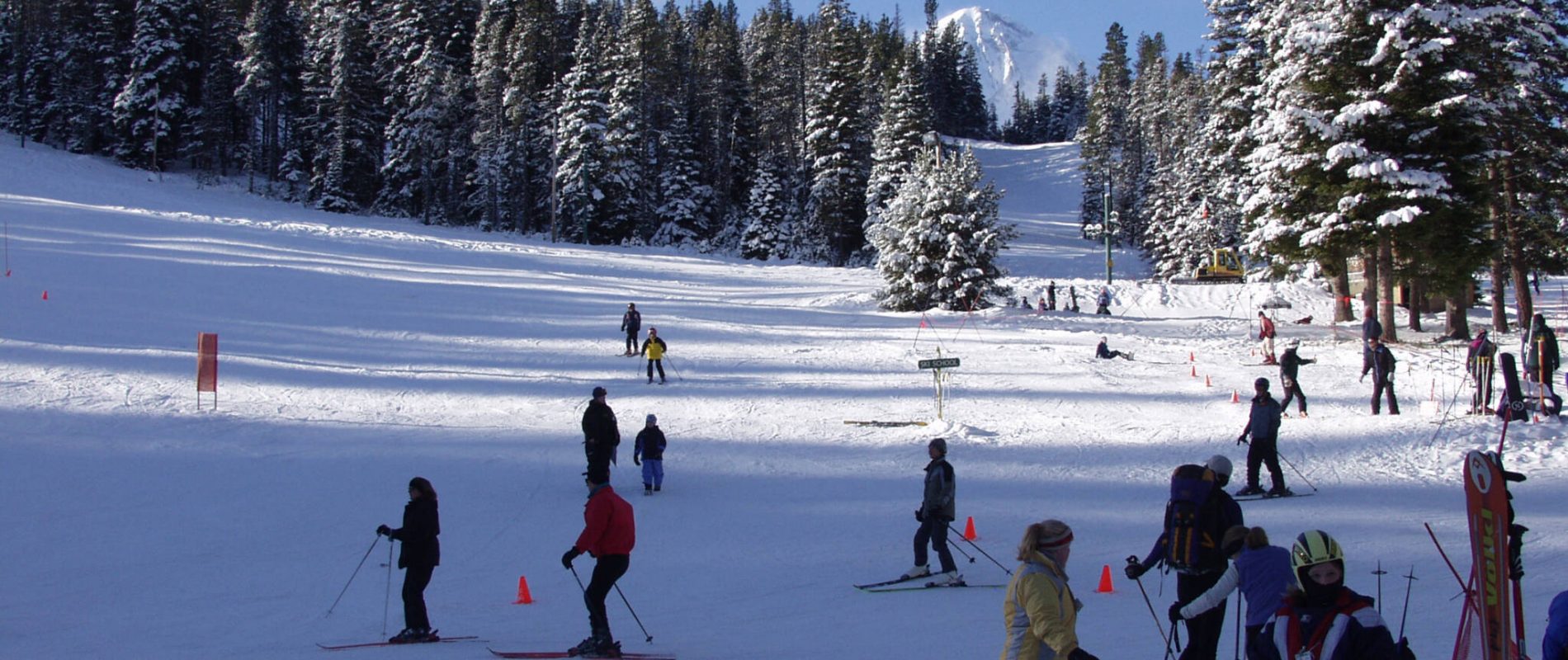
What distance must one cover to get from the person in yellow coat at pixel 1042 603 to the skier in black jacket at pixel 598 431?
9073 millimetres

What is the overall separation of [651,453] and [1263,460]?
26.4ft

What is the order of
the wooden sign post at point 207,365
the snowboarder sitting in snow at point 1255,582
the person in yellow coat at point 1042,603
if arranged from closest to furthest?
1. the person in yellow coat at point 1042,603
2. the snowboarder sitting in snow at point 1255,582
3. the wooden sign post at point 207,365

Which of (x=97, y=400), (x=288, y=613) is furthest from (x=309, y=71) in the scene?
(x=288, y=613)

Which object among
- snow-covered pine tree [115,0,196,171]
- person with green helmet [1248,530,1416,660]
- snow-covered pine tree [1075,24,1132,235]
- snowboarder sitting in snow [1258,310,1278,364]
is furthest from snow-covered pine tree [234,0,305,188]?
person with green helmet [1248,530,1416,660]

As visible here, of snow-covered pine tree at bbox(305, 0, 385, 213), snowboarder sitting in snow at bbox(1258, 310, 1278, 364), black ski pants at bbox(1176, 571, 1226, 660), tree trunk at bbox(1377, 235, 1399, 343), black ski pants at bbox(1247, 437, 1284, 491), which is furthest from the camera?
snow-covered pine tree at bbox(305, 0, 385, 213)

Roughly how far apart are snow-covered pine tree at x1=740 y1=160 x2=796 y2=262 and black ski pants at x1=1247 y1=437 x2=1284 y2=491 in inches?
1816

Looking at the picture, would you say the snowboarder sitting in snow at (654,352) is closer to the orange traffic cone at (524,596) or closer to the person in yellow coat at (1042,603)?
the orange traffic cone at (524,596)

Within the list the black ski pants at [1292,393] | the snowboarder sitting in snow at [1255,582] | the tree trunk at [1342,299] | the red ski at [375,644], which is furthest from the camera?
the tree trunk at [1342,299]

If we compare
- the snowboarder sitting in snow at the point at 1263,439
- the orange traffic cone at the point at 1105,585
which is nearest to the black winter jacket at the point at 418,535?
the orange traffic cone at the point at 1105,585

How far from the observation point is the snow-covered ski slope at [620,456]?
866 cm

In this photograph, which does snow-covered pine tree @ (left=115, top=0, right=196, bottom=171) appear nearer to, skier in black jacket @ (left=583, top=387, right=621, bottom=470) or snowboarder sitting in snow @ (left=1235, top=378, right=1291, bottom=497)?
skier in black jacket @ (left=583, top=387, right=621, bottom=470)

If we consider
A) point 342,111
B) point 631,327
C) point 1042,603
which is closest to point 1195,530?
point 1042,603

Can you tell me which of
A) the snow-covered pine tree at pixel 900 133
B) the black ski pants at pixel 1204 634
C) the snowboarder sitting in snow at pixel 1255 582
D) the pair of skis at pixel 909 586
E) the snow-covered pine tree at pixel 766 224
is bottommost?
the pair of skis at pixel 909 586

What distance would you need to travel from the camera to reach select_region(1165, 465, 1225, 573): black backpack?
20.8 feet
